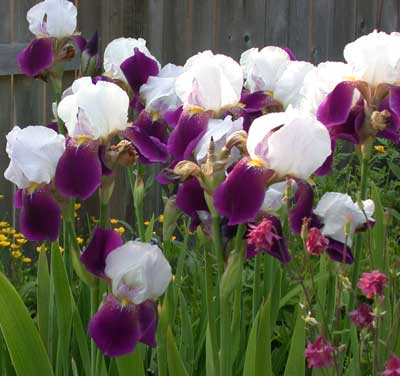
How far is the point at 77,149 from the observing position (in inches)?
74.3

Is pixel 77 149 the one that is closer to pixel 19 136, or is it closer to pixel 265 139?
pixel 19 136

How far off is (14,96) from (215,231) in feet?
10.6

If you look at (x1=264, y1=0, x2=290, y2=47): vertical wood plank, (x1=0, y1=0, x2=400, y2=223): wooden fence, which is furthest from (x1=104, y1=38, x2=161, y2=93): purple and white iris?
(x1=264, y1=0, x2=290, y2=47): vertical wood plank

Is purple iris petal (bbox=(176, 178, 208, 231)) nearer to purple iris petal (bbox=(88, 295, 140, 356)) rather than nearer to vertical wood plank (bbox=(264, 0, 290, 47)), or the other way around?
purple iris petal (bbox=(88, 295, 140, 356))

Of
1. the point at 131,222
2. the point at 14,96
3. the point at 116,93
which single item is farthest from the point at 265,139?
the point at 131,222

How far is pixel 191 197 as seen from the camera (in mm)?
1838

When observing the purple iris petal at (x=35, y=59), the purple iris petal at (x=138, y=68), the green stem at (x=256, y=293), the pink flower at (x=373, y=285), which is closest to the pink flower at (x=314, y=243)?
the pink flower at (x=373, y=285)

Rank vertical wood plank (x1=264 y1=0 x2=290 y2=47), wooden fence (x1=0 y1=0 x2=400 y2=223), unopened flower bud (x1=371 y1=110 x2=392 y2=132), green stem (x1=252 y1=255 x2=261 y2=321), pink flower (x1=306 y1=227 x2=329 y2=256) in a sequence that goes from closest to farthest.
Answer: pink flower (x1=306 y1=227 x2=329 y2=256) → unopened flower bud (x1=371 y1=110 x2=392 y2=132) → green stem (x1=252 y1=255 x2=261 y2=321) → wooden fence (x1=0 y1=0 x2=400 y2=223) → vertical wood plank (x1=264 y1=0 x2=290 y2=47)

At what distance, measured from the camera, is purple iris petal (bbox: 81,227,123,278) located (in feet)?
6.15

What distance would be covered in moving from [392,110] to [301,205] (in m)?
0.34

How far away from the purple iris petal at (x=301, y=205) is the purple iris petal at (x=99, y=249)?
1.09 ft

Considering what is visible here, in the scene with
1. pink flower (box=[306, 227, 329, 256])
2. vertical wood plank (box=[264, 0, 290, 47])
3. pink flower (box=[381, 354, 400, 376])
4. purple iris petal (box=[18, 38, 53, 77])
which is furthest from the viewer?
vertical wood plank (box=[264, 0, 290, 47])

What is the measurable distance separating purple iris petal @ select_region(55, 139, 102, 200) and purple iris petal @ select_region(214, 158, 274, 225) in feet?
1.00

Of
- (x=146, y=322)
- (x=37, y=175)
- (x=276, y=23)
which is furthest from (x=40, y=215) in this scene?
(x=276, y=23)
